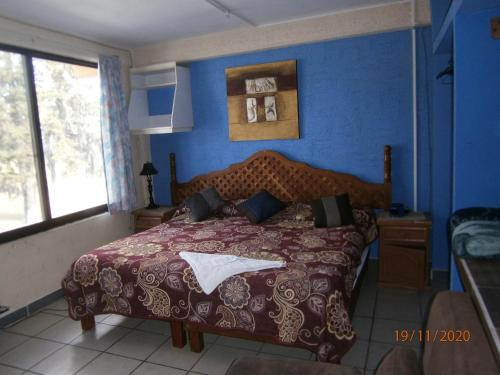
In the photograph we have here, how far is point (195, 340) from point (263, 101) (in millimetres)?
2727

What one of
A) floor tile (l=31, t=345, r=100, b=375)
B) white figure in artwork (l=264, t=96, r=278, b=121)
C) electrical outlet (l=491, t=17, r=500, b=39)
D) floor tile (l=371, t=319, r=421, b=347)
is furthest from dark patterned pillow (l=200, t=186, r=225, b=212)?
electrical outlet (l=491, t=17, r=500, b=39)

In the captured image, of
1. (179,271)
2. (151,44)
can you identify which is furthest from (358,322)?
(151,44)

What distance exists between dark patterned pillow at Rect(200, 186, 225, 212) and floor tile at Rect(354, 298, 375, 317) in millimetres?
1806

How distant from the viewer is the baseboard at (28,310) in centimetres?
336

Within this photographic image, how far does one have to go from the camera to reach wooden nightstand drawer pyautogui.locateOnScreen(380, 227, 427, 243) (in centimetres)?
353

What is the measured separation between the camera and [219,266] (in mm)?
2721

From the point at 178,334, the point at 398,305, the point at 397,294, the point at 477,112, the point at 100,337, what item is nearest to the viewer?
the point at 477,112

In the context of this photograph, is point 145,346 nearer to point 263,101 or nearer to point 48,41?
point 263,101

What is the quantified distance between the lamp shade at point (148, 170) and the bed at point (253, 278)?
0.88 meters

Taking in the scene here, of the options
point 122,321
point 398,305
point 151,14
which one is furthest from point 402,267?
point 151,14

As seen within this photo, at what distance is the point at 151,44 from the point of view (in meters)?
4.79

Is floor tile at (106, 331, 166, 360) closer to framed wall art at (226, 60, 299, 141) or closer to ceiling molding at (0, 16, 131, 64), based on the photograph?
framed wall art at (226, 60, 299, 141)

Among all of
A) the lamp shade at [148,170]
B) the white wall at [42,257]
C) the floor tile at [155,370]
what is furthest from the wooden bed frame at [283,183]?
the floor tile at [155,370]

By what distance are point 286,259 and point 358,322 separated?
856 mm
